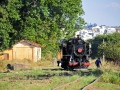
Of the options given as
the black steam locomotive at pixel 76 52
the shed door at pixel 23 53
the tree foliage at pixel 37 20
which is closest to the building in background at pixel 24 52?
the shed door at pixel 23 53

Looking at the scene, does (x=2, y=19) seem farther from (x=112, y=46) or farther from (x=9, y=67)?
(x=112, y=46)

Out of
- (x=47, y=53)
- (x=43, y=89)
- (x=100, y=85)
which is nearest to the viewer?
(x=43, y=89)

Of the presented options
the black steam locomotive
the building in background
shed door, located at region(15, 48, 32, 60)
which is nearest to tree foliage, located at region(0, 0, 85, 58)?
the building in background

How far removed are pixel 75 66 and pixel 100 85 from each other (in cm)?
1233

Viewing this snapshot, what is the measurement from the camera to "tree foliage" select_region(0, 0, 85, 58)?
47750 millimetres

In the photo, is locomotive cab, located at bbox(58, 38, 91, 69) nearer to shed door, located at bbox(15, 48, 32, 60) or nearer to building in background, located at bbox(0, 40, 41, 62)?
Result: building in background, located at bbox(0, 40, 41, 62)

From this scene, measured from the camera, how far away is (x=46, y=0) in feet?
161

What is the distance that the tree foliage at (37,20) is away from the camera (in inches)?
1880

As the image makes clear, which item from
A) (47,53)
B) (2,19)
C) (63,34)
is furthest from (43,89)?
(47,53)

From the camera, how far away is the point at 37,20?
4856 centimetres

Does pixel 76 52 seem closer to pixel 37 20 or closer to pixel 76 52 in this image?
pixel 76 52

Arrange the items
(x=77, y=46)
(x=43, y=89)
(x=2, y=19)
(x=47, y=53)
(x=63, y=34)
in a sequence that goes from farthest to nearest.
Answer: (x=47, y=53) → (x=63, y=34) → (x=2, y=19) → (x=77, y=46) → (x=43, y=89)

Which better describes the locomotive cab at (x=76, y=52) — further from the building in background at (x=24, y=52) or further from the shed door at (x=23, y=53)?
the shed door at (x=23, y=53)

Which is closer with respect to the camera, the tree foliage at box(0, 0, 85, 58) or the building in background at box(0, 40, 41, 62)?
the tree foliage at box(0, 0, 85, 58)
